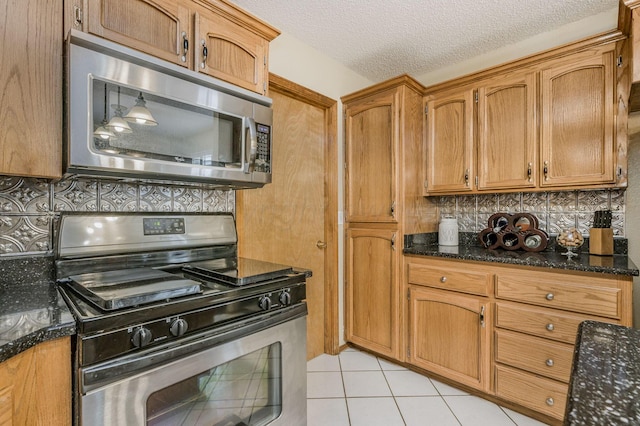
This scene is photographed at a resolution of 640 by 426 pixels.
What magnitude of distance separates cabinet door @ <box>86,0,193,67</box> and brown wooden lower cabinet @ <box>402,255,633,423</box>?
1852 millimetres

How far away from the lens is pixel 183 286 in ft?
3.58

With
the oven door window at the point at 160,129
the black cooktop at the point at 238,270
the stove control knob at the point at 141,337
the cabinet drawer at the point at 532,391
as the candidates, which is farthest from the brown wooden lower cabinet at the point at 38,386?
the cabinet drawer at the point at 532,391

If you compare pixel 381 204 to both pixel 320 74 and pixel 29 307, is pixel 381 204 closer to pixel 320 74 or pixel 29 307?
pixel 320 74

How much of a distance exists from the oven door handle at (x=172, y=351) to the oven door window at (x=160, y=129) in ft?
2.24

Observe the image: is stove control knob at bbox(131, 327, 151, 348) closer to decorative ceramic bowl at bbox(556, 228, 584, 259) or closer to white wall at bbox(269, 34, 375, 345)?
white wall at bbox(269, 34, 375, 345)

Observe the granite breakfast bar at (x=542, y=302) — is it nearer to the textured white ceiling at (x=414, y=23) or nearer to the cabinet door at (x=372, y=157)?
the cabinet door at (x=372, y=157)

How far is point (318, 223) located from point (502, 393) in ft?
5.17

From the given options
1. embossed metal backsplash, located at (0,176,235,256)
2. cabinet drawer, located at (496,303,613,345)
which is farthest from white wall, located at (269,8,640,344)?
embossed metal backsplash, located at (0,176,235,256)

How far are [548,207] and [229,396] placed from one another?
227 centimetres

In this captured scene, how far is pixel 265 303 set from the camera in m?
1.30

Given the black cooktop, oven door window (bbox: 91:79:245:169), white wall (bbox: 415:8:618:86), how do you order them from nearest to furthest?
1. oven door window (bbox: 91:79:245:169)
2. the black cooktop
3. white wall (bbox: 415:8:618:86)

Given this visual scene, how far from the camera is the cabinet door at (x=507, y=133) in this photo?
80.2 inches

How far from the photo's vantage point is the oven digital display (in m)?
1.52

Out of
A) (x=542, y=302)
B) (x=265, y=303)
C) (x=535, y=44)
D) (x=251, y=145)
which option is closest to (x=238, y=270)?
(x=265, y=303)
